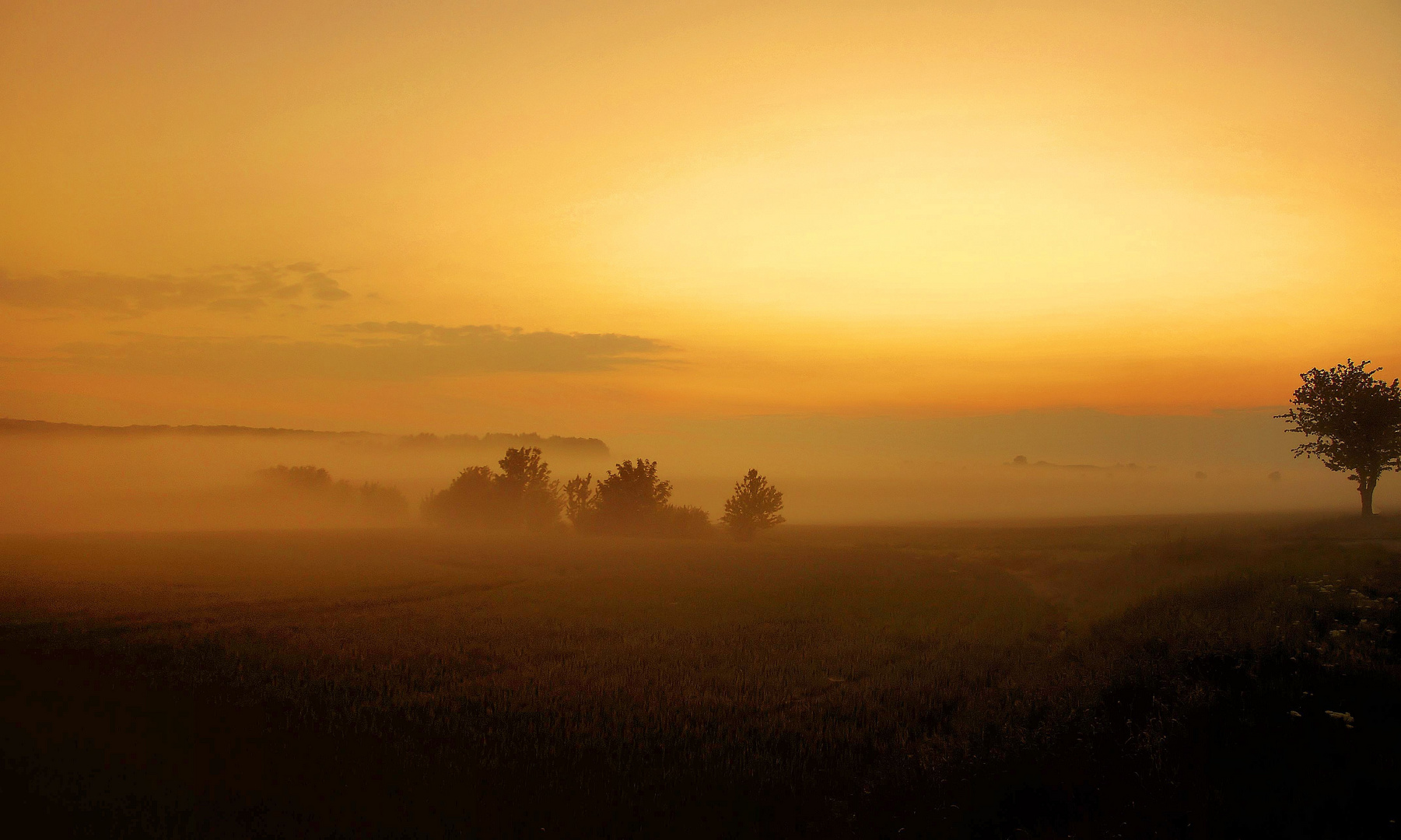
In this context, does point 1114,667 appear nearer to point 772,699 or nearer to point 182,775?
point 772,699

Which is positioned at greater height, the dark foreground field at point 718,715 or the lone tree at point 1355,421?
the lone tree at point 1355,421

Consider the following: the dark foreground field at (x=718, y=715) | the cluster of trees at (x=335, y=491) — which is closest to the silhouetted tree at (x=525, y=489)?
the cluster of trees at (x=335, y=491)

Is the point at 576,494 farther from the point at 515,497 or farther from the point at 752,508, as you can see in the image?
the point at 752,508

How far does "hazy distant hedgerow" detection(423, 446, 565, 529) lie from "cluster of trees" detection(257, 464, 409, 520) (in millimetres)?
41865

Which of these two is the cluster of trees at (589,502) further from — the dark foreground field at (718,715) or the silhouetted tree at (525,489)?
the dark foreground field at (718,715)

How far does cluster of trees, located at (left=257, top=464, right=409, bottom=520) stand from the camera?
13375cm

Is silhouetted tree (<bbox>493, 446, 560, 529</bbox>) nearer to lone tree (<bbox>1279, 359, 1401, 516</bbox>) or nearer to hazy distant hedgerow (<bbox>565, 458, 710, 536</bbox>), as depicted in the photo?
hazy distant hedgerow (<bbox>565, 458, 710, 536</bbox>)

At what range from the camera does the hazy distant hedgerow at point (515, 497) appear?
95062 millimetres

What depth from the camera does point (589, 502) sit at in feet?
297

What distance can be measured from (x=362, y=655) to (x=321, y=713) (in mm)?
4909

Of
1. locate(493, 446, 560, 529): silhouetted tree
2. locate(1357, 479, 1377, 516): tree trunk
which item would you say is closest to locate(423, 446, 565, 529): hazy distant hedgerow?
locate(493, 446, 560, 529): silhouetted tree

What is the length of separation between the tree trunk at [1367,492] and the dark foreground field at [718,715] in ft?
82.4

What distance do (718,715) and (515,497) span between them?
3421 inches

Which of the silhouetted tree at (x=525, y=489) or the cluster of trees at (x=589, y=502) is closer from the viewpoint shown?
the cluster of trees at (x=589, y=502)
